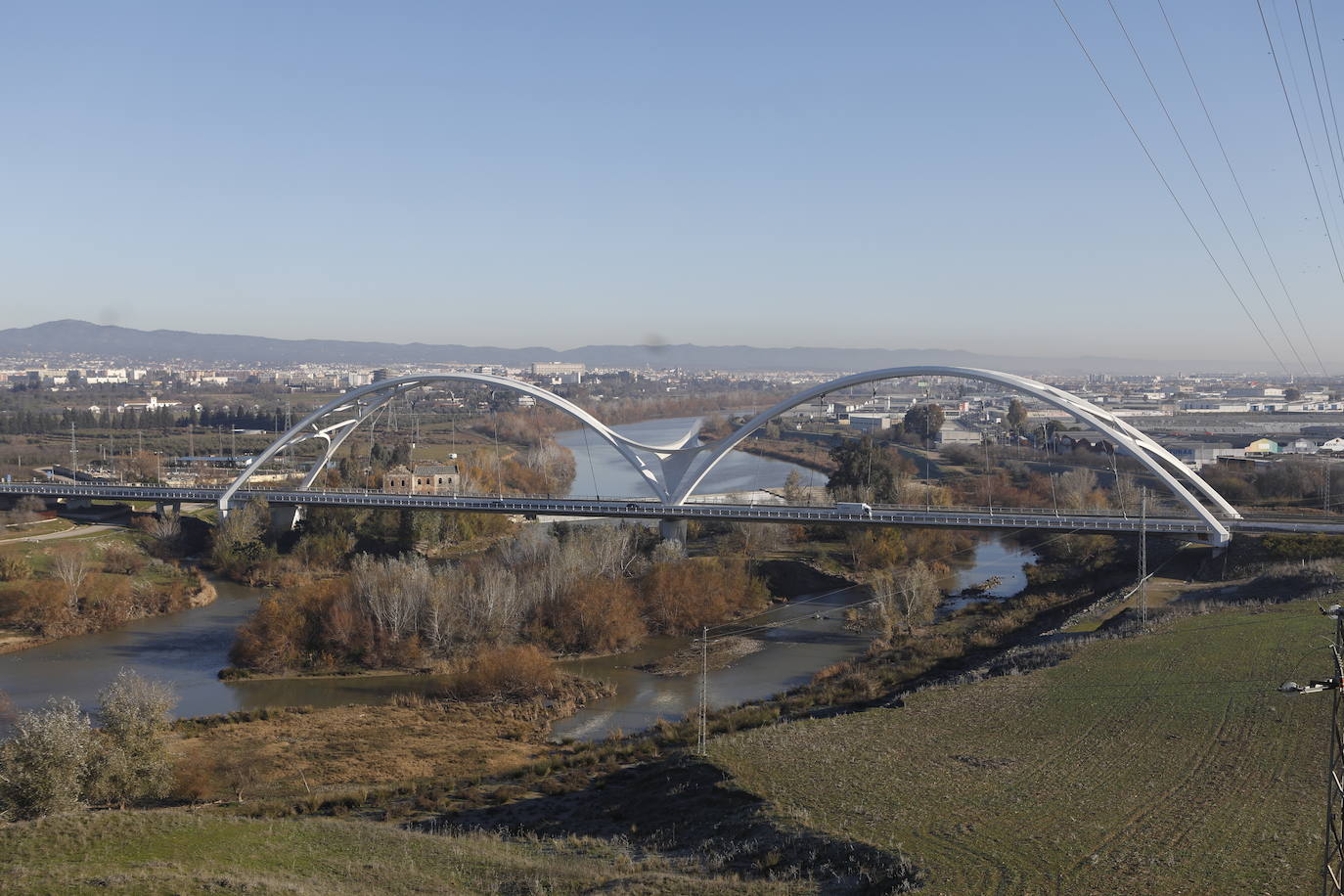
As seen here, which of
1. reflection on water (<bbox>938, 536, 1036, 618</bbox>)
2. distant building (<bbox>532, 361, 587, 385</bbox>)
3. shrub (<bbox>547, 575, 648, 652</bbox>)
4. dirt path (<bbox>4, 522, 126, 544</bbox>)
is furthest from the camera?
distant building (<bbox>532, 361, 587, 385</bbox>)

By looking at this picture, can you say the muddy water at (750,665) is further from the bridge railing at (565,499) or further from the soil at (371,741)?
the bridge railing at (565,499)

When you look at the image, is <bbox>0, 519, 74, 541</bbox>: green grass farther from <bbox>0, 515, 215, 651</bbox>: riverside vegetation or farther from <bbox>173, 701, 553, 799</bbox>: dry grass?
<bbox>173, 701, 553, 799</bbox>: dry grass

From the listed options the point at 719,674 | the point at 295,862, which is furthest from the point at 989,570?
the point at 295,862

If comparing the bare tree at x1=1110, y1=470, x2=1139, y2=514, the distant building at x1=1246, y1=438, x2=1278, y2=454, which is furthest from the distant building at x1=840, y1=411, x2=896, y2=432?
the bare tree at x1=1110, y1=470, x2=1139, y2=514

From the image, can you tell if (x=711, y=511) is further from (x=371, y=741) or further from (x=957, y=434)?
(x=957, y=434)

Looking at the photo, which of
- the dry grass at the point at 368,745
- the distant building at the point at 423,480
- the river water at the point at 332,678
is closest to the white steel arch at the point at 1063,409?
the river water at the point at 332,678

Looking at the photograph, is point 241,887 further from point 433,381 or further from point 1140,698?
point 433,381
